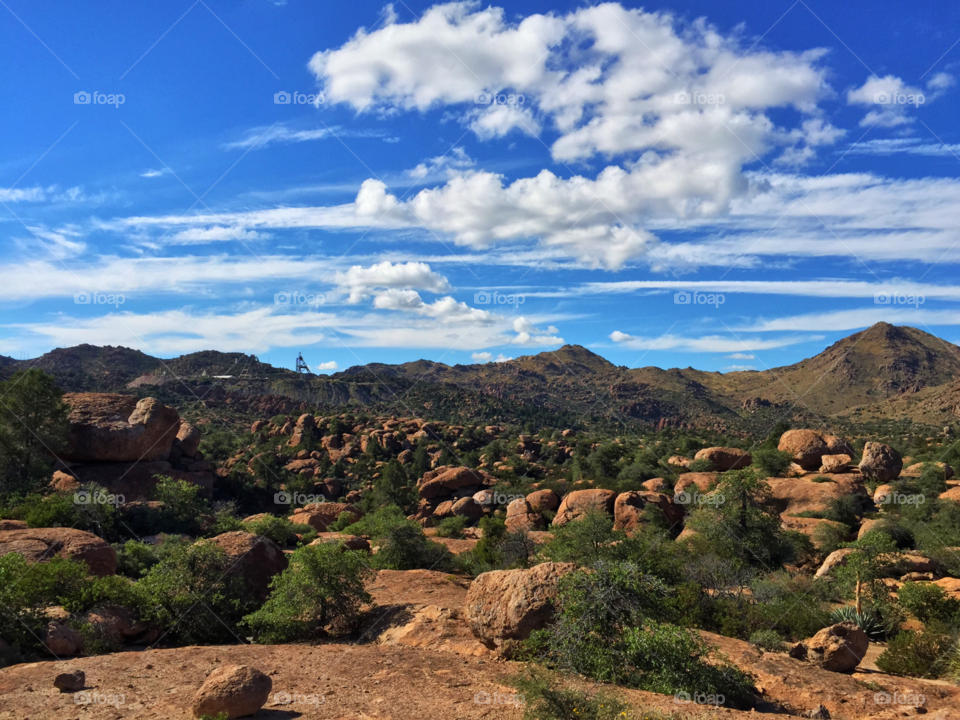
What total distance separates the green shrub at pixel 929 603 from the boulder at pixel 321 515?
89.4 ft

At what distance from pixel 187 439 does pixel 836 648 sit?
144 feet

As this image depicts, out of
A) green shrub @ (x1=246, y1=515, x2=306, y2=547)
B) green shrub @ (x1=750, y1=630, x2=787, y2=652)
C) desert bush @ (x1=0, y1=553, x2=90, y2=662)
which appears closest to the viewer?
desert bush @ (x1=0, y1=553, x2=90, y2=662)

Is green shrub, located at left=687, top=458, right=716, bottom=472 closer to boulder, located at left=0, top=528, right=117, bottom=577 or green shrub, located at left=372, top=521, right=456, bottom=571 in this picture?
green shrub, located at left=372, top=521, right=456, bottom=571

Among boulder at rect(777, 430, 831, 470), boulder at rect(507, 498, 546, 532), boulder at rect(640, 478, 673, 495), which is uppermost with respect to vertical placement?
boulder at rect(777, 430, 831, 470)

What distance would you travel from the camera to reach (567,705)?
23.4ft

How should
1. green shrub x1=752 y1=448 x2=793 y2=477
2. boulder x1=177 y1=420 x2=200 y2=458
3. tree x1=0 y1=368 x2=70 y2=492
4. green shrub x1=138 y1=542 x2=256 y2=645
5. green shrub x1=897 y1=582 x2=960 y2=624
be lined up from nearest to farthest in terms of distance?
green shrub x1=138 y1=542 x2=256 y2=645
green shrub x1=897 y1=582 x2=960 y2=624
tree x1=0 y1=368 x2=70 y2=492
green shrub x1=752 y1=448 x2=793 y2=477
boulder x1=177 y1=420 x2=200 y2=458

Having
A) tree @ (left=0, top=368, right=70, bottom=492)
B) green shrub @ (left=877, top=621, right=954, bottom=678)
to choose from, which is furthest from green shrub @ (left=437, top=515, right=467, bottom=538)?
green shrub @ (left=877, top=621, right=954, bottom=678)

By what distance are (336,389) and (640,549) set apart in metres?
108

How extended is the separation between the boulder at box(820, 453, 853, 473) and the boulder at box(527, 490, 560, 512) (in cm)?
1572

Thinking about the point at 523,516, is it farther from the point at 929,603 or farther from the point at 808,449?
the point at 929,603

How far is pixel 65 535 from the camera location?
15844 millimetres

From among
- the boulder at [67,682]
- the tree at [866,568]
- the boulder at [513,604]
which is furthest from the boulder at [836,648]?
the boulder at [67,682]

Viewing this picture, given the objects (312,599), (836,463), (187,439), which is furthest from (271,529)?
(836,463)

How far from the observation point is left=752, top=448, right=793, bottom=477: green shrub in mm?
31641
